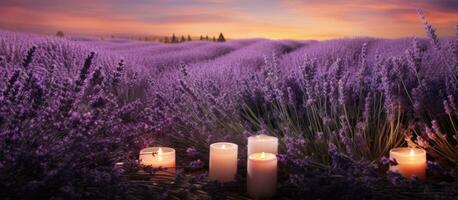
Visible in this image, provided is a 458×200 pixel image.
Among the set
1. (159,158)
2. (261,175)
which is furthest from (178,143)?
(261,175)

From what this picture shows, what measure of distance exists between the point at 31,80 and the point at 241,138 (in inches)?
36.1

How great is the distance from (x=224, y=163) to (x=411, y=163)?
1.96 feet

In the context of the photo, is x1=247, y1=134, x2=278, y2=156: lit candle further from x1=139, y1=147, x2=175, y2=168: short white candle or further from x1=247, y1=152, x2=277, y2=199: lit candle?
x1=139, y1=147, x2=175, y2=168: short white candle

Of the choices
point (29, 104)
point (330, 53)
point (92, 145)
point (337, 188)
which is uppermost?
point (330, 53)

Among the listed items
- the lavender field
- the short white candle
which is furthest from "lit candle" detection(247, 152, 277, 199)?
the short white candle

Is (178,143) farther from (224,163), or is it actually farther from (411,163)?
(411,163)

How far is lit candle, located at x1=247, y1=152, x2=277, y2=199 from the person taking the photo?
1.67 m

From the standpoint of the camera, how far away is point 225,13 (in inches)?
137

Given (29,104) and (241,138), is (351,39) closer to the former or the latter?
(241,138)

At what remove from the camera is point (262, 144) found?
1817 mm

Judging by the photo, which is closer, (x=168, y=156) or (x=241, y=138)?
(x=168, y=156)

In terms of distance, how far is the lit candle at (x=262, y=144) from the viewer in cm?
182

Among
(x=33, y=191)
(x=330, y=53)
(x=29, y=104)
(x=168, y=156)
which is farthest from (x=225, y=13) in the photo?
(x=33, y=191)

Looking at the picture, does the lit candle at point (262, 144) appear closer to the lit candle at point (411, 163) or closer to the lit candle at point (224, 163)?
the lit candle at point (224, 163)
